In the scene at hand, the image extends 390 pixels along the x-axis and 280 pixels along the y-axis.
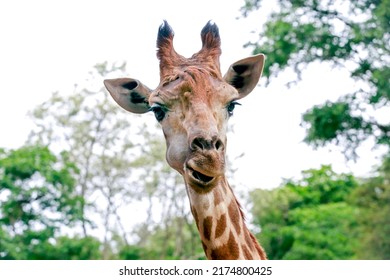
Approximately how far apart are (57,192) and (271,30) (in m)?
11.4

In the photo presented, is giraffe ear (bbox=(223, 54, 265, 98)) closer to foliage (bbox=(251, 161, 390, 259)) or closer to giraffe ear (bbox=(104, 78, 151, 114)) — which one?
giraffe ear (bbox=(104, 78, 151, 114))

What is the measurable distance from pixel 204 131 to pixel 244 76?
3.64ft

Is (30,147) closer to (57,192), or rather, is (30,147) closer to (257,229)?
(57,192)

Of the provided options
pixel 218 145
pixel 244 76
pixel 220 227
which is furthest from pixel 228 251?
pixel 244 76

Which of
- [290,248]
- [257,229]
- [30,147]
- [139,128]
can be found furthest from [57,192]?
[290,248]

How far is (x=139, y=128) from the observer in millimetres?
32344

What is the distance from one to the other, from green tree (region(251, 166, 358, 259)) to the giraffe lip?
3035 cm

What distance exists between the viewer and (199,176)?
4.82m

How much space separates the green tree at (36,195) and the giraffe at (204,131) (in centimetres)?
2505

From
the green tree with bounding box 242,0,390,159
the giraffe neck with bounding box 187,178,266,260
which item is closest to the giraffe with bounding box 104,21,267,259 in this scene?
the giraffe neck with bounding box 187,178,266,260

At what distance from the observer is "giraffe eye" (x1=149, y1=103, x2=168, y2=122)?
17.2 ft

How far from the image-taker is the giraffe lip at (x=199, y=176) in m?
4.80

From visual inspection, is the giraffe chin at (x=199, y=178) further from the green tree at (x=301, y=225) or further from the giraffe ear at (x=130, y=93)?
the green tree at (x=301, y=225)

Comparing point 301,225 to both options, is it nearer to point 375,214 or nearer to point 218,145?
point 375,214
